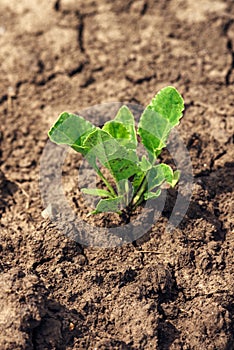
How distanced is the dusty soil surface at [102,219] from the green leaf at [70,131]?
1.16 ft

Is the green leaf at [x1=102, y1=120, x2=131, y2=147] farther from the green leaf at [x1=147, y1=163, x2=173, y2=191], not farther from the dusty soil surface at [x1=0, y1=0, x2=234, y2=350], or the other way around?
the dusty soil surface at [x1=0, y1=0, x2=234, y2=350]

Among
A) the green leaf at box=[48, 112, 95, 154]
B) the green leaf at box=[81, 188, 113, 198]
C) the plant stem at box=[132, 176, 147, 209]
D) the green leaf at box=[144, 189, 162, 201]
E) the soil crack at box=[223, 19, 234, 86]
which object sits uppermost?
the green leaf at box=[48, 112, 95, 154]

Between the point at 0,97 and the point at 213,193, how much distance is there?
1297 millimetres

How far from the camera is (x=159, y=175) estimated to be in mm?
2174

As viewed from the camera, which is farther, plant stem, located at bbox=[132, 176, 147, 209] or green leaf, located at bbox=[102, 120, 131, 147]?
Answer: plant stem, located at bbox=[132, 176, 147, 209]

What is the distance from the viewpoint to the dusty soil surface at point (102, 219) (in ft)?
6.53

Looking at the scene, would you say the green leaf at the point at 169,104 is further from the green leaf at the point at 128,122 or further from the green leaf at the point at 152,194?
the green leaf at the point at 152,194

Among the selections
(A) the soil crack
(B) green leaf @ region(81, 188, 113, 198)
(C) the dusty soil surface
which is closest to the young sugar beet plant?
(B) green leaf @ region(81, 188, 113, 198)

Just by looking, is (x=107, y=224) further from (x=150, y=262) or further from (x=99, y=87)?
(x=99, y=87)

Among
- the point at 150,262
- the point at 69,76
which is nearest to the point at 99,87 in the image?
the point at 69,76

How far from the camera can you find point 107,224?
7.41 feet

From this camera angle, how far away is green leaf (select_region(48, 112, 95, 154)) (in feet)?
7.01

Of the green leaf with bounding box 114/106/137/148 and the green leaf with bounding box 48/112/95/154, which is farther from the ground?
the green leaf with bounding box 48/112/95/154

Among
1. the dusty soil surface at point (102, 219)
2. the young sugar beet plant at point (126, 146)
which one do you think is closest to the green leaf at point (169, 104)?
the young sugar beet plant at point (126, 146)
